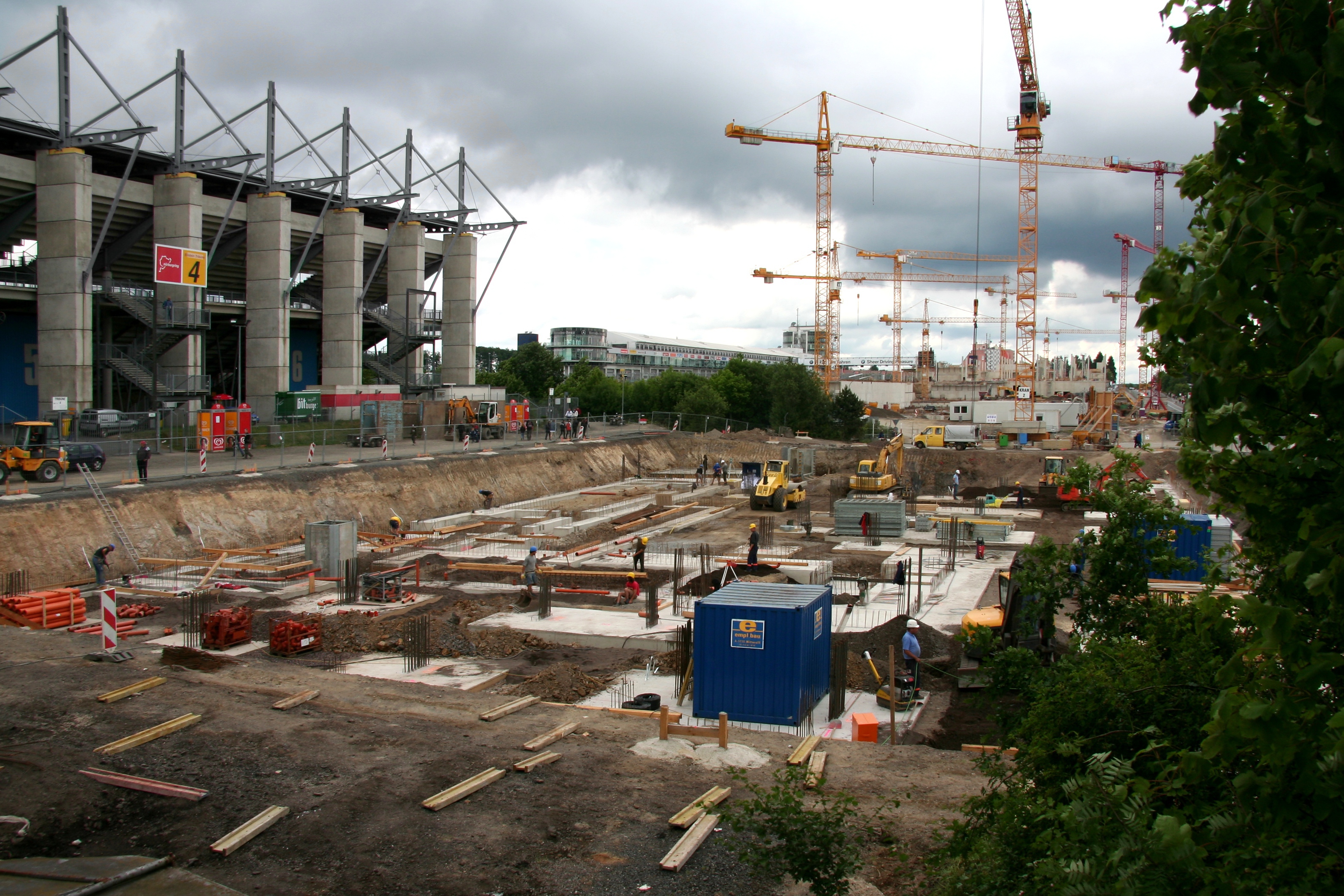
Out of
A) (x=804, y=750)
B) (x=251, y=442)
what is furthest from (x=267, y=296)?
(x=804, y=750)

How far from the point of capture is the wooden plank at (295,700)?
14.5 metres

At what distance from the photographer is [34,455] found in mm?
32812

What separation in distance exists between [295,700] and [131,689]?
2.67 meters

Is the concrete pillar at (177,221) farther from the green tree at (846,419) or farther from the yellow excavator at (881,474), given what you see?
the green tree at (846,419)

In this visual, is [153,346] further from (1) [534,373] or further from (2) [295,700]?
(1) [534,373]

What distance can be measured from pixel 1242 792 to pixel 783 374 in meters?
82.7

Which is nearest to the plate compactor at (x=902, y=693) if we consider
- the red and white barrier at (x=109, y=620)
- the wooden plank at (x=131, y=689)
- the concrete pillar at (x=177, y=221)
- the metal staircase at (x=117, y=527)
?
the wooden plank at (x=131, y=689)

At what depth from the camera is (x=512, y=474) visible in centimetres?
4969

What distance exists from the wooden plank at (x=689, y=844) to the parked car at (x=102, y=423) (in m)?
40.5

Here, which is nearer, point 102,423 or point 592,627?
point 592,627

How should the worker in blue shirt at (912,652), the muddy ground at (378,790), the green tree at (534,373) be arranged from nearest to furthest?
the muddy ground at (378,790), the worker in blue shirt at (912,652), the green tree at (534,373)

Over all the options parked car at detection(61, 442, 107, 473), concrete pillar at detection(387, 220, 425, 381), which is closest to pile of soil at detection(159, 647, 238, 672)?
parked car at detection(61, 442, 107, 473)

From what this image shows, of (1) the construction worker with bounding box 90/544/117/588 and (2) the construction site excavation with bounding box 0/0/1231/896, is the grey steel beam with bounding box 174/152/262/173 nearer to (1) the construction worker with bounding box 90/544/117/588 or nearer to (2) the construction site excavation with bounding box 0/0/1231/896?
(2) the construction site excavation with bounding box 0/0/1231/896

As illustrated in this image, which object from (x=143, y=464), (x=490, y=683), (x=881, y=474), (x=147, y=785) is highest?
(x=143, y=464)
